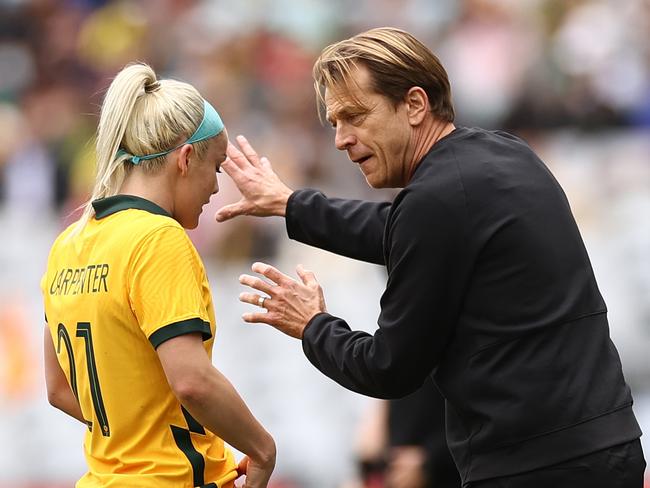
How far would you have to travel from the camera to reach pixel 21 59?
9297mm

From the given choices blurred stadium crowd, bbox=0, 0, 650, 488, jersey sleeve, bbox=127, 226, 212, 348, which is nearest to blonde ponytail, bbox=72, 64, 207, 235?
jersey sleeve, bbox=127, 226, 212, 348

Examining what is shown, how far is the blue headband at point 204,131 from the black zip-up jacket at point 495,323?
1.73 feet

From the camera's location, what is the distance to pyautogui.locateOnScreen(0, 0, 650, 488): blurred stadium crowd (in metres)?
7.71

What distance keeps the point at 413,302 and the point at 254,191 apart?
3.42 feet

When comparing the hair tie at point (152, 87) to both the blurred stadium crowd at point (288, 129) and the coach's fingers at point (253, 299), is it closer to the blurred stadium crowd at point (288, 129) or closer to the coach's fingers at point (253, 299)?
the coach's fingers at point (253, 299)

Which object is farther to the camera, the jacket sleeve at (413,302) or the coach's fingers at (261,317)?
the coach's fingers at (261,317)

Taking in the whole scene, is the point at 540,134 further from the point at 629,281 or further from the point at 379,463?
the point at 379,463

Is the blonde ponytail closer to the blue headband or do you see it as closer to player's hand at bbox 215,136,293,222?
the blue headband

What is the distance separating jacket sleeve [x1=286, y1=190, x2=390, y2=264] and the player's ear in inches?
29.5

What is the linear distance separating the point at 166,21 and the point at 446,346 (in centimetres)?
682

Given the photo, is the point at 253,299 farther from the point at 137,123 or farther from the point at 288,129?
the point at 288,129

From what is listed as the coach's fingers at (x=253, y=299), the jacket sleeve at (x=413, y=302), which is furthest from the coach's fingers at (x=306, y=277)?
the jacket sleeve at (x=413, y=302)

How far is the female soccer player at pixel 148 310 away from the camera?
2.79 metres

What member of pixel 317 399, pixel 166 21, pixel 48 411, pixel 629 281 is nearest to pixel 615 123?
pixel 629 281
